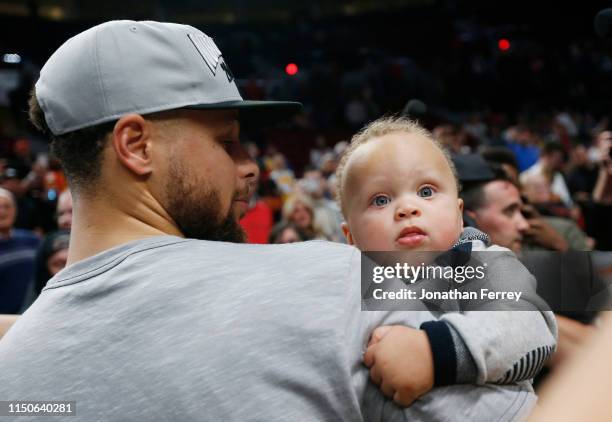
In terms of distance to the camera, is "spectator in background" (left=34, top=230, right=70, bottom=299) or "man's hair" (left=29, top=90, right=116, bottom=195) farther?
"spectator in background" (left=34, top=230, right=70, bottom=299)

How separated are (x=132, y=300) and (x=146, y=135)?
0.28m

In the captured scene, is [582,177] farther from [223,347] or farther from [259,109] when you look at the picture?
[223,347]

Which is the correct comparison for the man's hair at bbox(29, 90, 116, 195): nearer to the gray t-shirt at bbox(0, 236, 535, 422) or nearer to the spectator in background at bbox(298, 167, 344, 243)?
the gray t-shirt at bbox(0, 236, 535, 422)

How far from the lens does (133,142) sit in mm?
1096

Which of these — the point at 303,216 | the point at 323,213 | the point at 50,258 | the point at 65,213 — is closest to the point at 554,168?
the point at 323,213

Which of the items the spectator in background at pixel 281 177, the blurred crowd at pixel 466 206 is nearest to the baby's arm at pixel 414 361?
the blurred crowd at pixel 466 206

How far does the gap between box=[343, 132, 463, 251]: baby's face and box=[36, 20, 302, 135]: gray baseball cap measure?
362 mm

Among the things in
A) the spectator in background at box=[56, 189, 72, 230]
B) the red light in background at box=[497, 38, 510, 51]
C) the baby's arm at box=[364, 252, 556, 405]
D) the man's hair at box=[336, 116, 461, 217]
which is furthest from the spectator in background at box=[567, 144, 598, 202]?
the red light in background at box=[497, 38, 510, 51]

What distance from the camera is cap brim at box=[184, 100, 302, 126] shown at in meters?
1.13

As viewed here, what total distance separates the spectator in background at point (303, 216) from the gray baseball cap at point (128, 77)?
12.1 feet

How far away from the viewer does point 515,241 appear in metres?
2.54

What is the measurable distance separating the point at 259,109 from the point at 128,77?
0.78 feet

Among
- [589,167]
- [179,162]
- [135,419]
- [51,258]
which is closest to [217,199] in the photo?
[179,162]

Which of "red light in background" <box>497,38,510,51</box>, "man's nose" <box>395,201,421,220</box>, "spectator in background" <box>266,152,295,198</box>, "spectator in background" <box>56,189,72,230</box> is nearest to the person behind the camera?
"man's nose" <box>395,201,421,220</box>
